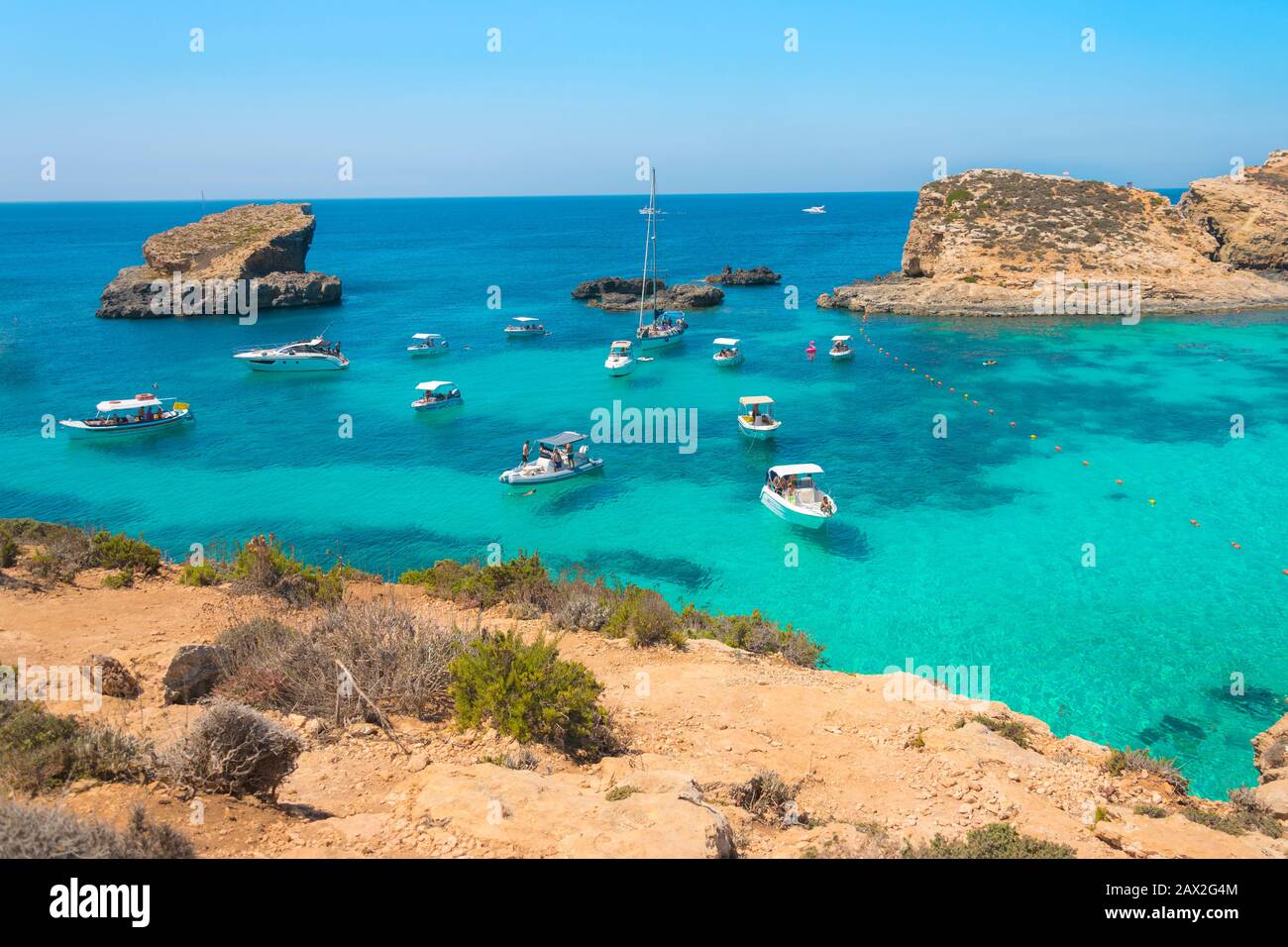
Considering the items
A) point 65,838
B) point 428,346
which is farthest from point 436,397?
point 65,838

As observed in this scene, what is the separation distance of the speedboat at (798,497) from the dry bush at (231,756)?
1910 centimetres

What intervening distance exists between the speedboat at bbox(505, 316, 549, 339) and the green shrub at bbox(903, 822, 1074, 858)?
171 ft

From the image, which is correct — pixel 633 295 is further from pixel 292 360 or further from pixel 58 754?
pixel 58 754

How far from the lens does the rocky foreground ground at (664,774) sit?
7035 millimetres

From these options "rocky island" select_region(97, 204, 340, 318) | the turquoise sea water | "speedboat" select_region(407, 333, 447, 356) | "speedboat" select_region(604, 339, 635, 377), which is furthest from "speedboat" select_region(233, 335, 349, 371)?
"rocky island" select_region(97, 204, 340, 318)

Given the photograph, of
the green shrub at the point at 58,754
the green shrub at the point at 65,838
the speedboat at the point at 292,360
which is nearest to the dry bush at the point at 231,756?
the green shrub at the point at 58,754

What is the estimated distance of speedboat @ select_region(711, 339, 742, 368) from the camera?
4756cm

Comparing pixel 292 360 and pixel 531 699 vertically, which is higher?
pixel 292 360

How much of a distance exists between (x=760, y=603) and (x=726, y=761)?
414 inches

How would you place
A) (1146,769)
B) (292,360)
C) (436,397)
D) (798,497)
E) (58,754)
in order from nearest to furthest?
(58,754) → (1146,769) → (798,497) → (436,397) → (292,360)

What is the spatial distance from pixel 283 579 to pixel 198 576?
2.32 meters

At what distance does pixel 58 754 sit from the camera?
717 centimetres
